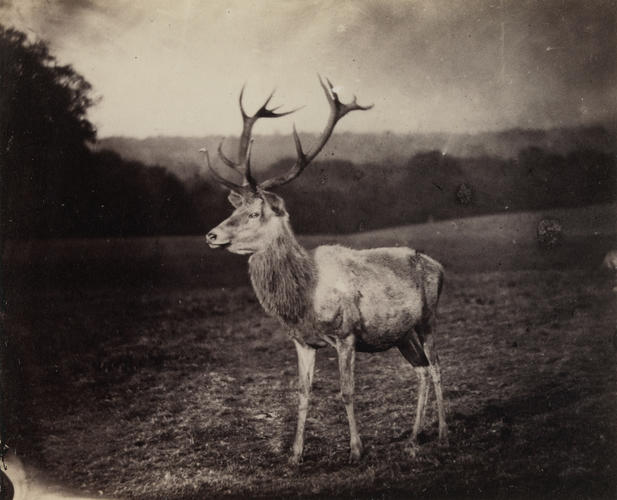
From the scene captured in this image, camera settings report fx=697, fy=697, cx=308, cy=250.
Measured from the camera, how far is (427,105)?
14.6 feet

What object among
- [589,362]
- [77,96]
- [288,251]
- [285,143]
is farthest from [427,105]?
[77,96]

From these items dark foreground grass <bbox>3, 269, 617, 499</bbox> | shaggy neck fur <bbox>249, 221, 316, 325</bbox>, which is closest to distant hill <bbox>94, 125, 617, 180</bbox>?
shaggy neck fur <bbox>249, 221, 316, 325</bbox>

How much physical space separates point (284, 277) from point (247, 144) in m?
0.85

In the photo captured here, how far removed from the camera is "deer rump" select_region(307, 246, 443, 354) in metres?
4.08

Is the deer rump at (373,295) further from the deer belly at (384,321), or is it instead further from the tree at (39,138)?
the tree at (39,138)

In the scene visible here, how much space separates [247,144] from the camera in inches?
167

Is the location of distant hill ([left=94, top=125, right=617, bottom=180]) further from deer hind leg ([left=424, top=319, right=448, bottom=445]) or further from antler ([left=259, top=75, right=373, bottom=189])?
deer hind leg ([left=424, top=319, right=448, bottom=445])

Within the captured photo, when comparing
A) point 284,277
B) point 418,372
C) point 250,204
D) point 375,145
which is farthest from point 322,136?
point 418,372

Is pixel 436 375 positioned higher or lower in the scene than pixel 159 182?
lower

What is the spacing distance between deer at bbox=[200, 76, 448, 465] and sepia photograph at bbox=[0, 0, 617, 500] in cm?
6

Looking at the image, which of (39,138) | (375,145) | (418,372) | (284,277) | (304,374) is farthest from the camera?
(39,138)

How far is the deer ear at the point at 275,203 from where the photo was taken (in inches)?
162

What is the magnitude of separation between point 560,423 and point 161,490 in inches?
101

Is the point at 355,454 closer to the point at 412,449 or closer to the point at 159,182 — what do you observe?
the point at 412,449
